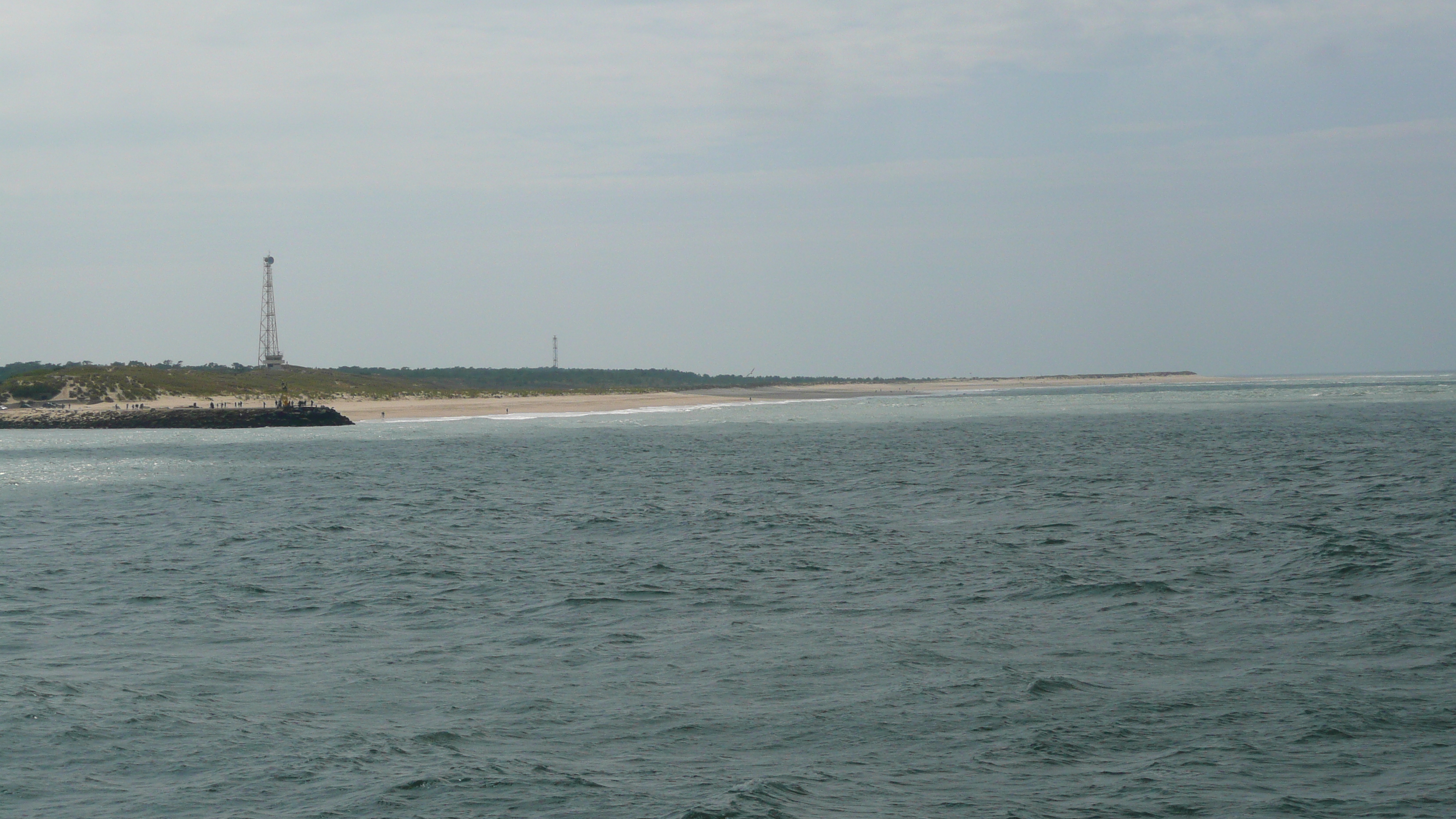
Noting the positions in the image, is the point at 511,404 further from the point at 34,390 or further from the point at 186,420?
the point at 34,390

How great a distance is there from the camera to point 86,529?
31.9m

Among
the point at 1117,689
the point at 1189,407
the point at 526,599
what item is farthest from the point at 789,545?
the point at 1189,407

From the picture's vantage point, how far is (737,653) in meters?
16.9

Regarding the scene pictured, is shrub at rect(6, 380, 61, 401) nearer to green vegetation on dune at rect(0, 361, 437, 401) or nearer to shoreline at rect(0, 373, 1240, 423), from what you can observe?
green vegetation on dune at rect(0, 361, 437, 401)

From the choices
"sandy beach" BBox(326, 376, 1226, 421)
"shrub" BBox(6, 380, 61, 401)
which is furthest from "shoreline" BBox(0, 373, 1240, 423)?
"shrub" BBox(6, 380, 61, 401)

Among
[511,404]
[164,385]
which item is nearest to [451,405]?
[511,404]

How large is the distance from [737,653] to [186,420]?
93.9 meters

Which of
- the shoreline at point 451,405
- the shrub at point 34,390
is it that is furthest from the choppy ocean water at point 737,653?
the shrub at point 34,390

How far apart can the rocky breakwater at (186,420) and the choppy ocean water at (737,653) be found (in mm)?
59157

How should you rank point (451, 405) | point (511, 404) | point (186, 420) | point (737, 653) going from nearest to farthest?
1. point (737, 653)
2. point (186, 420)
3. point (451, 405)
4. point (511, 404)

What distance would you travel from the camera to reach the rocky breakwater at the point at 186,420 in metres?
98.1

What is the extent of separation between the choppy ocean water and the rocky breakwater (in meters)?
59.2

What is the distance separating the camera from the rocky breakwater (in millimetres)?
98062

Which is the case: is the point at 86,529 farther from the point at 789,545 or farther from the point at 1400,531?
the point at 1400,531
